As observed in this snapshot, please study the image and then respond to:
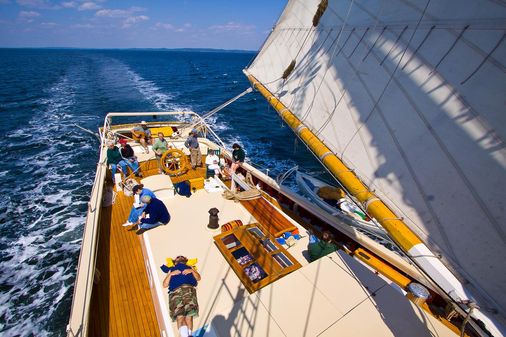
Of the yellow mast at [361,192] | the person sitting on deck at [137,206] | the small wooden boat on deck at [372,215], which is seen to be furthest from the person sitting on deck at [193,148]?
the yellow mast at [361,192]

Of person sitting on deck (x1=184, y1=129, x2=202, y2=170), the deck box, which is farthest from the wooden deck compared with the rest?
person sitting on deck (x1=184, y1=129, x2=202, y2=170)

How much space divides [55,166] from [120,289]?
47.3 ft

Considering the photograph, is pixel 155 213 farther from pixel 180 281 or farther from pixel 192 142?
pixel 192 142

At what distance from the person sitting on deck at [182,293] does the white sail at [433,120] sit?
9.97 feet

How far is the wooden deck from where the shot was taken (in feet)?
14.5

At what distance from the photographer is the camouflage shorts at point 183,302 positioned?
3.67 metres

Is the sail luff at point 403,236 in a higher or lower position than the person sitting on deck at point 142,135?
higher

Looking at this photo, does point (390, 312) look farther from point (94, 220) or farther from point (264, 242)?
point (94, 220)

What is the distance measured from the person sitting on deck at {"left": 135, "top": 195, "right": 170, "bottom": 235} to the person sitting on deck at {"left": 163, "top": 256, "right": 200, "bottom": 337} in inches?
59.6

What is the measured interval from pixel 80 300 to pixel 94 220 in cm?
217

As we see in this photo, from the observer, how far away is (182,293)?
3.90 m

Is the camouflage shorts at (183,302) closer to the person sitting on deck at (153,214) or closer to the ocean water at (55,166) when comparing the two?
the person sitting on deck at (153,214)

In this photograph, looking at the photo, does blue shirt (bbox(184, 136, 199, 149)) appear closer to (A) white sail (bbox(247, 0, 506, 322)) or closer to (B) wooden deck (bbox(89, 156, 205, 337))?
(B) wooden deck (bbox(89, 156, 205, 337))

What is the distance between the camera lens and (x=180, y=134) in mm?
13008
